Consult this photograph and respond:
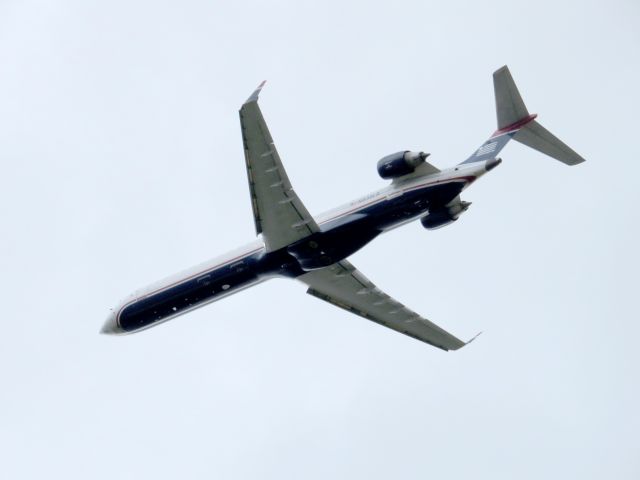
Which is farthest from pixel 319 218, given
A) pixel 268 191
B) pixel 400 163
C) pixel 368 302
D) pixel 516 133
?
pixel 516 133

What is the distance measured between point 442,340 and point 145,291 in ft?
47.9

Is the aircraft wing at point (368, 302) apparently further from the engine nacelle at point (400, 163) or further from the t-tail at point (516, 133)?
the t-tail at point (516, 133)

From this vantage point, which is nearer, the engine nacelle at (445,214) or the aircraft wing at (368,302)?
the engine nacelle at (445,214)

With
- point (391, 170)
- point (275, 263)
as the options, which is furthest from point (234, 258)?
point (391, 170)

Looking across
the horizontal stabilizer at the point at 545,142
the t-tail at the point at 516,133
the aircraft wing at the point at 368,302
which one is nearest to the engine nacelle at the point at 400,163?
the t-tail at the point at 516,133

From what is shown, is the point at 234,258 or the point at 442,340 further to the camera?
the point at 442,340

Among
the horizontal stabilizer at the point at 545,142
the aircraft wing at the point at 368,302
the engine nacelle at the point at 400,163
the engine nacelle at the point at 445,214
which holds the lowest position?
the aircraft wing at the point at 368,302

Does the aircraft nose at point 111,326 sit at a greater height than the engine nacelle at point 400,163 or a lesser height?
lesser

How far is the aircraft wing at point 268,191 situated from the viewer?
1588 inches

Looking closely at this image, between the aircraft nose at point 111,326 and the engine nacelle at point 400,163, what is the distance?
51.3 feet

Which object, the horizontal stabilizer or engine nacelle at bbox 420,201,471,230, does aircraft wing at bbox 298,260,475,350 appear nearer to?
engine nacelle at bbox 420,201,471,230

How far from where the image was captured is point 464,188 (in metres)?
43.2

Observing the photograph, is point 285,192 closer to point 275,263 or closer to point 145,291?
point 275,263

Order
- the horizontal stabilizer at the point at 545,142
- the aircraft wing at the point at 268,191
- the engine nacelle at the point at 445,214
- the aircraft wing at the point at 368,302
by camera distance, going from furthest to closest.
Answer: the aircraft wing at the point at 368,302 → the engine nacelle at the point at 445,214 → the horizontal stabilizer at the point at 545,142 → the aircraft wing at the point at 268,191
